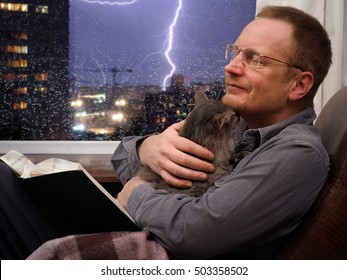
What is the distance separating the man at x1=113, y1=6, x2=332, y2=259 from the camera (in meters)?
1.09

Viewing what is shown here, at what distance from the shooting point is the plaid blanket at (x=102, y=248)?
1.11m

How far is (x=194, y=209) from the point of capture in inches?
44.3

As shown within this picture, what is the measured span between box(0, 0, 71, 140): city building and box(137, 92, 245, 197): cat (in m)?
1.42

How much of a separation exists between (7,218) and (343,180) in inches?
35.9

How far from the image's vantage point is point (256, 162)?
1.15m

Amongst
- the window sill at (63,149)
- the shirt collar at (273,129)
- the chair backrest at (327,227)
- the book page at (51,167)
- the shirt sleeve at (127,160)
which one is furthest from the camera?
the window sill at (63,149)

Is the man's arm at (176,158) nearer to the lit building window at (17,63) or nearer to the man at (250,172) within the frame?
the man at (250,172)

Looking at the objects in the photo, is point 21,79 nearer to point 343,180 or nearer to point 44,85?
point 44,85

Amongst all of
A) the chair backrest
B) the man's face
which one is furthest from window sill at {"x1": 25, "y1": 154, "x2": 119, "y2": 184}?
the chair backrest

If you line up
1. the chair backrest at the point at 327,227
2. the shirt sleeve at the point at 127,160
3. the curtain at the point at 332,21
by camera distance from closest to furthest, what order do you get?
the chair backrest at the point at 327,227
the shirt sleeve at the point at 127,160
the curtain at the point at 332,21

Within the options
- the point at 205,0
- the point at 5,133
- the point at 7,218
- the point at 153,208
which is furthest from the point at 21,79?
the point at 153,208

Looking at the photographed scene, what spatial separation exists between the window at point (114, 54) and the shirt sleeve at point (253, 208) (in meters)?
1.73

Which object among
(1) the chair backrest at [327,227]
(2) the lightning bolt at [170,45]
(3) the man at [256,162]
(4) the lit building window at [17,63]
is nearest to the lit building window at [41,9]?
(4) the lit building window at [17,63]

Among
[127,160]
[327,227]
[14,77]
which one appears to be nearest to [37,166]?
[127,160]
